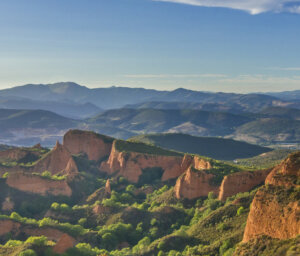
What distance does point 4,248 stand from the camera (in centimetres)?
6956

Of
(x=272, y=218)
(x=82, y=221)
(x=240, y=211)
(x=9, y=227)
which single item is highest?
(x=272, y=218)

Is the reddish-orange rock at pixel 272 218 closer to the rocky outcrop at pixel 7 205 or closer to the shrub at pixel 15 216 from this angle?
the shrub at pixel 15 216

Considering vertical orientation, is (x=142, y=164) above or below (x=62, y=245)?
above

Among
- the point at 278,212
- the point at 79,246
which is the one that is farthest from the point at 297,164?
the point at 79,246

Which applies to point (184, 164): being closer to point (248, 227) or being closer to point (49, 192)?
point (49, 192)

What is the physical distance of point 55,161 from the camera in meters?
128

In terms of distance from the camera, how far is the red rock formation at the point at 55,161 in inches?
5025

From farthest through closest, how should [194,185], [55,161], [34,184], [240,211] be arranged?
[55,161] < [34,184] < [194,185] < [240,211]

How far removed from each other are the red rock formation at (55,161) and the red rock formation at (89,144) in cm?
1112

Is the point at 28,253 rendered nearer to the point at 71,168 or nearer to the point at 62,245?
the point at 62,245

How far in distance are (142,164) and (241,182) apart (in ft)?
135

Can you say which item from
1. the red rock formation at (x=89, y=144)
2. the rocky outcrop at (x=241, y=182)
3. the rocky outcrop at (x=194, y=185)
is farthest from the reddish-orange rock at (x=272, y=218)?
the red rock formation at (x=89, y=144)

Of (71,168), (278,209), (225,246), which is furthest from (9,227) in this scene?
(278,209)

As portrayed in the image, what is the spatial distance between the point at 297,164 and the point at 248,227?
1157 cm
